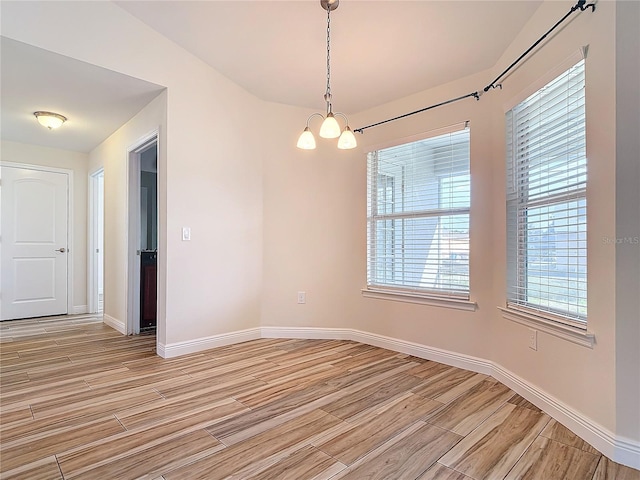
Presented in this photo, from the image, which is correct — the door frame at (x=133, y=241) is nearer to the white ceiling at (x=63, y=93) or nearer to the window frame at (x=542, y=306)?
the white ceiling at (x=63, y=93)

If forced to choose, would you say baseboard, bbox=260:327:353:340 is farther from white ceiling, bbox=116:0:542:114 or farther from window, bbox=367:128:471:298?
white ceiling, bbox=116:0:542:114

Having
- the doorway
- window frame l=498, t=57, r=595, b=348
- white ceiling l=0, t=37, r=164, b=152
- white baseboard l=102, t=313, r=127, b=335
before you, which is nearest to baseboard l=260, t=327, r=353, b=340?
the doorway

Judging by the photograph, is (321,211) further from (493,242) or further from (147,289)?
(147,289)

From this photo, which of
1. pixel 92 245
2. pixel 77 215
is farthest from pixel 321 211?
pixel 77 215

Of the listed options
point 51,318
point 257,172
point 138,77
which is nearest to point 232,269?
point 257,172

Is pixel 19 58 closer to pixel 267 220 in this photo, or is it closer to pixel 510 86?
pixel 267 220

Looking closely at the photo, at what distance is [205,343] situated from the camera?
3.29 meters

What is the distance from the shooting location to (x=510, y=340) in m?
2.52

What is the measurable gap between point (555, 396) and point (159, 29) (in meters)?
3.84

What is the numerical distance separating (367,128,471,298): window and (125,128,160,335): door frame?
2558 mm

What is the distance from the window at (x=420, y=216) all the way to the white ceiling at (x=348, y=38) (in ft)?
1.92

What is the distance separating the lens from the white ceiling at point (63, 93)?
2.56 meters

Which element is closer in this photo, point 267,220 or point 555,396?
point 555,396

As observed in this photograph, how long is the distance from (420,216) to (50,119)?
3.85 metres
